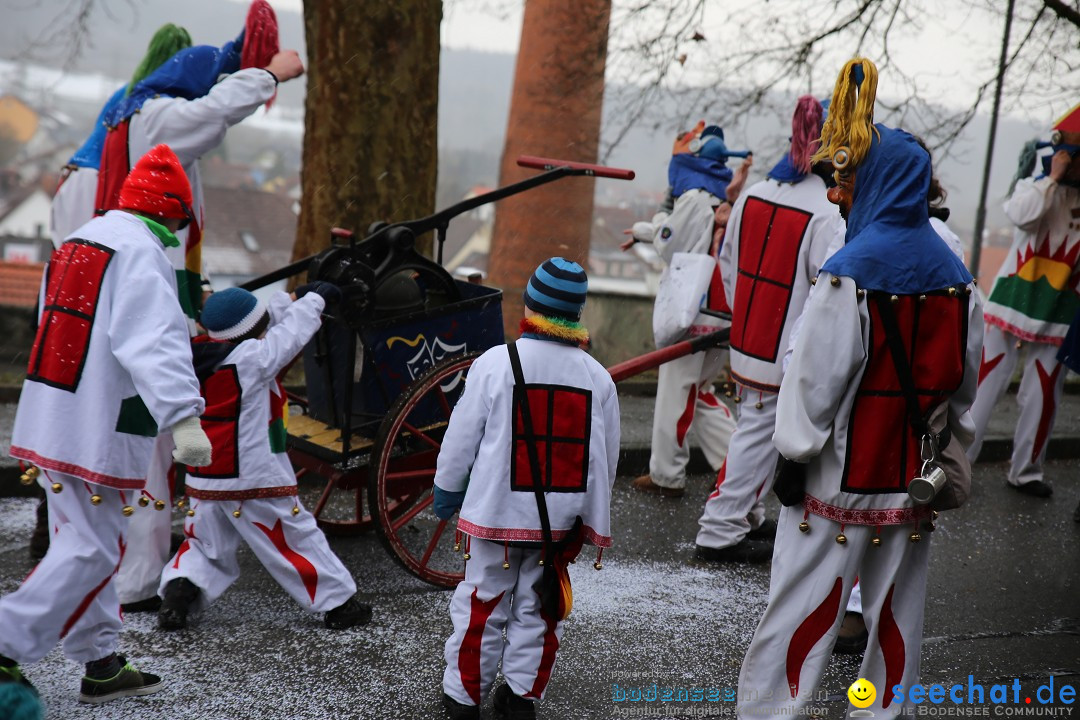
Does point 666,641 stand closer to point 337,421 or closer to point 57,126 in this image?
point 337,421

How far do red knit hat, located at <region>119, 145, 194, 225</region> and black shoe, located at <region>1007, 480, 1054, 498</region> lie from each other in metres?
5.36

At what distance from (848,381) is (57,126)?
3538cm

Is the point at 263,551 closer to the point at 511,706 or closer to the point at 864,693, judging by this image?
the point at 511,706

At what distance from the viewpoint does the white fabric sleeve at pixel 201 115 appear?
437 cm

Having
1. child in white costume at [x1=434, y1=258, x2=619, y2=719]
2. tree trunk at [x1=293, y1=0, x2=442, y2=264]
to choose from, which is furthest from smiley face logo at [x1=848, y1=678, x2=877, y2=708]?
tree trunk at [x1=293, y1=0, x2=442, y2=264]

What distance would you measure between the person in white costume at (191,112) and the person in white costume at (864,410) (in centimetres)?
256

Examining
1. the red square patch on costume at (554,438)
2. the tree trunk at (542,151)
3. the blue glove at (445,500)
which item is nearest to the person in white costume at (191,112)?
the blue glove at (445,500)

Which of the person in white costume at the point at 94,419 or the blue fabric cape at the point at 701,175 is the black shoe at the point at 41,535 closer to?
the person in white costume at the point at 94,419

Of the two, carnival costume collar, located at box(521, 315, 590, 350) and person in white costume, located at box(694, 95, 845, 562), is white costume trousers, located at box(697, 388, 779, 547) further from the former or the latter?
carnival costume collar, located at box(521, 315, 590, 350)

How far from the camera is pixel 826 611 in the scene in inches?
118

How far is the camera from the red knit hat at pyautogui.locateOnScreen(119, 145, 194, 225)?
3412mm

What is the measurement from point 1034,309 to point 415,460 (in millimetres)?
4027

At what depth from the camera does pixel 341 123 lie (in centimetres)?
702

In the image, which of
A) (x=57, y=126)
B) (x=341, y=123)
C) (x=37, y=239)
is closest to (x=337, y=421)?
(x=341, y=123)
